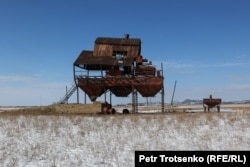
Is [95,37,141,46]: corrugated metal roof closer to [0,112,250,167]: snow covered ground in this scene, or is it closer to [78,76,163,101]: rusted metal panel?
[78,76,163,101]: rusted metal panel

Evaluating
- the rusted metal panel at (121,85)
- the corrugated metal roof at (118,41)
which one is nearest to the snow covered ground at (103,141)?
the rusted metal panel at (121,85)

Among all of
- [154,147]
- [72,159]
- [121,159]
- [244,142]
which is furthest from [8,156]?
[244,142]

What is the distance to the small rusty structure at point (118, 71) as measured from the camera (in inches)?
1809

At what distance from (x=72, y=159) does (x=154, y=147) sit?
13.8 feet

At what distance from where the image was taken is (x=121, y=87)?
46.9 metres

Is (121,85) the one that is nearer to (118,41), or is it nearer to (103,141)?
(118,41)

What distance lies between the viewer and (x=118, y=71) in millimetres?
47531

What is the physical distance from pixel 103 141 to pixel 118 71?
1141 inches

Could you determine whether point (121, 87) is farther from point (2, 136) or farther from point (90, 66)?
point (2, 136)

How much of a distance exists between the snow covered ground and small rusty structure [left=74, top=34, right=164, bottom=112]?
20.6 m

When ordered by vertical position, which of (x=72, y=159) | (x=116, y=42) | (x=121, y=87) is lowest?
(x=72, y=159)

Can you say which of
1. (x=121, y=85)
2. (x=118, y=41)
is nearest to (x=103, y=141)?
(x=121, y=85)

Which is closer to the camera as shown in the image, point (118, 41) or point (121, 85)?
point (121, 85)

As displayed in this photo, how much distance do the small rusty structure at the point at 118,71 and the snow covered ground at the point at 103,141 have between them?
67.6 feet
